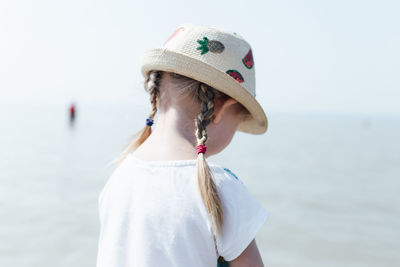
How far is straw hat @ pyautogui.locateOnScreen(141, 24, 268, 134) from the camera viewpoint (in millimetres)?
1302

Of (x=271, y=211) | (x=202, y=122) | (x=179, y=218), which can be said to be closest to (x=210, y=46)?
(x=202, y=122)

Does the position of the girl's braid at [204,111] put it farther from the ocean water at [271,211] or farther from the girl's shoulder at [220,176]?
the ocean water at [271,211]

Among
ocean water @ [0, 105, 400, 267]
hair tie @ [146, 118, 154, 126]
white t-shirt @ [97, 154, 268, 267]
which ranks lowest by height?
ocean water @ [0, 105, 400, 267]

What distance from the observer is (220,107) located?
4.54ft

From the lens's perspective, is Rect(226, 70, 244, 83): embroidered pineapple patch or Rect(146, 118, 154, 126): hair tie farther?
Rect(146, 118, 154, 126): hair tie

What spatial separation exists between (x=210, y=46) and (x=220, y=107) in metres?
0.20

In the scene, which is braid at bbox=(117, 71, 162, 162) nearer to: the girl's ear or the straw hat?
the straw hat

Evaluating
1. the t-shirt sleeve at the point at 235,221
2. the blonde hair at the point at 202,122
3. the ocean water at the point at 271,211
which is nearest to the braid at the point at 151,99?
the blonde hair at the point at 202,122

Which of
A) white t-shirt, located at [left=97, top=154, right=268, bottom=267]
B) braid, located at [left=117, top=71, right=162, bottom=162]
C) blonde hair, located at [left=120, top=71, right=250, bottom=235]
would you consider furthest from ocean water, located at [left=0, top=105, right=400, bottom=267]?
white t-shirt, located at [left=97, top=154, right=268, bottom=267]

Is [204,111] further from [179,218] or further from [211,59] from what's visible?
[179,218]

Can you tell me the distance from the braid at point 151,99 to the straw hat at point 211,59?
4cm

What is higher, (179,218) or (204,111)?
(204,111)

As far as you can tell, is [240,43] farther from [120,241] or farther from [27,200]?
[27,200]

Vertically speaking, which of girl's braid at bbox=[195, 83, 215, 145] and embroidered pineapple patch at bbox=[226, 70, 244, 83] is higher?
embroidered pineapple patch at bbox=[226, 70, 244, 83]
